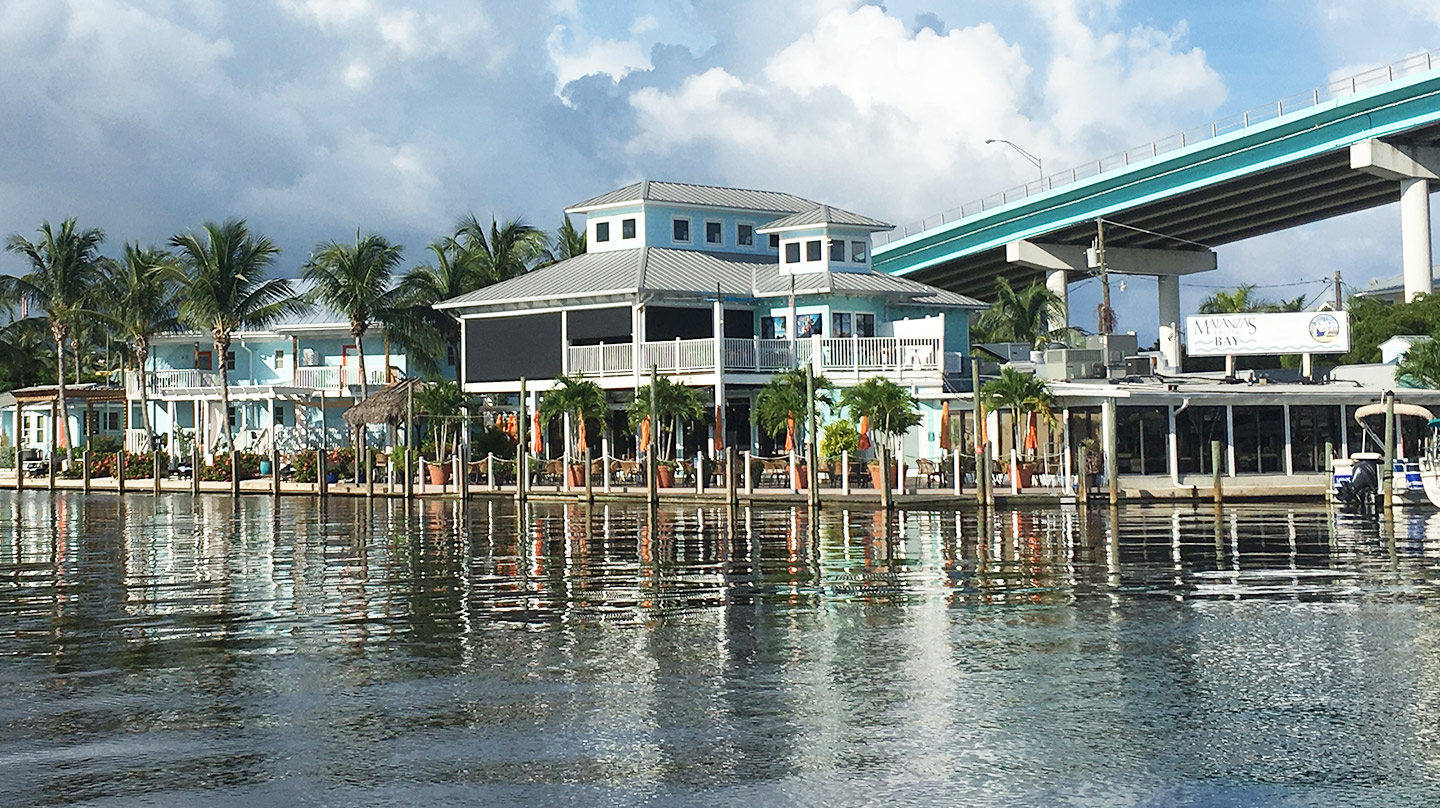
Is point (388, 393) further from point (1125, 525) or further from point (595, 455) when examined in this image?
point (1125, 525)

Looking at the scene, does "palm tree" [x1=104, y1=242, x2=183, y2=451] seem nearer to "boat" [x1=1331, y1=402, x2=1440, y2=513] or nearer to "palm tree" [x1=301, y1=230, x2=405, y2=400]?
"palm tree" [x1=301, y1=230, x2=405, y2=400]

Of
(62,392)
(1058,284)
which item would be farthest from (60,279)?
(1058,284)

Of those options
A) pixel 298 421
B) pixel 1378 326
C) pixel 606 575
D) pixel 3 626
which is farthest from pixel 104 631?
pixel 1378 326

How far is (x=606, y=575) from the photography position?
934 inches

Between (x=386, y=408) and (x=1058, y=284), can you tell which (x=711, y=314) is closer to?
(x=386, y=408)

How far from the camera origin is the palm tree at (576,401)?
48.8m

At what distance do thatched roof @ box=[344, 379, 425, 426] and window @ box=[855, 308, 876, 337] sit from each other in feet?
51.0

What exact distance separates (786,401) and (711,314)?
9572mm

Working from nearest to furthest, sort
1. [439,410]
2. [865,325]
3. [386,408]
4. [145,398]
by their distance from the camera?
[865,325] → [439,410] → [386,408] → [145,398]

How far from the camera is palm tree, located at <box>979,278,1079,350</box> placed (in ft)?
253

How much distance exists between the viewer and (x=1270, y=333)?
5559 centimetres

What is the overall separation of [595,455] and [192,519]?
1621 centimetres

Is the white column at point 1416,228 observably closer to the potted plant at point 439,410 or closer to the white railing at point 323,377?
the potted plant at point 439,410

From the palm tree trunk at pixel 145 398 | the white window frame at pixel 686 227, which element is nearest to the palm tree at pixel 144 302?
the palm tree trunk at pixel 145 398
